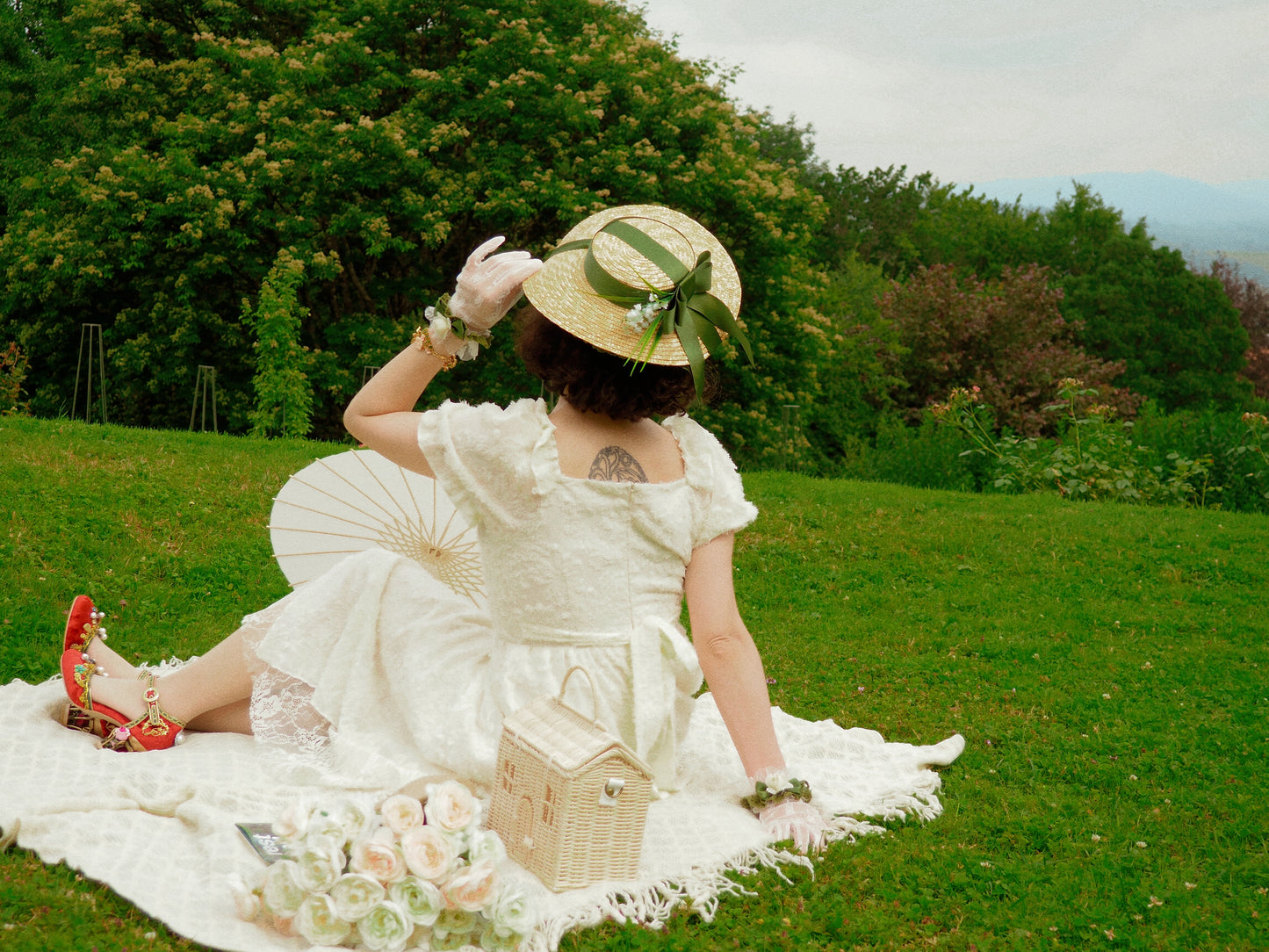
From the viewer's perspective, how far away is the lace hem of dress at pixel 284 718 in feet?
8.92

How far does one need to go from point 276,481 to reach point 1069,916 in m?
5.14

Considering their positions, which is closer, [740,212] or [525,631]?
[525,631]

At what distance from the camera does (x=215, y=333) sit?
1349 cm

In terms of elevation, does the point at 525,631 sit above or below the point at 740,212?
below

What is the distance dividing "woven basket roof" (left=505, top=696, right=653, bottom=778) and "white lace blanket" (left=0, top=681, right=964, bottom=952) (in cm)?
32

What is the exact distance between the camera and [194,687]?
2.98m

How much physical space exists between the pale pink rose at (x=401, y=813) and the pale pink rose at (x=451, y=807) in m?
0.02

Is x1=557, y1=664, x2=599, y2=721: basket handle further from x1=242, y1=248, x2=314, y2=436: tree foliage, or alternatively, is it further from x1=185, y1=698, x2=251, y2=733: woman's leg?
x1=242, y1=248, x2=314, y2=436: tree foliage

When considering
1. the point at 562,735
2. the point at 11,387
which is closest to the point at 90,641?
the point at 562,735

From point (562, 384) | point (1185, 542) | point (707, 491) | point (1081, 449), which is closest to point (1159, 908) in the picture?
point (707, 491)

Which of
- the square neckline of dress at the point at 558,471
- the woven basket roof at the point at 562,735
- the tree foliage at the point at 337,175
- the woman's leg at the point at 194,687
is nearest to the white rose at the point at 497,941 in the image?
the woven basket roof at the point at 562,735

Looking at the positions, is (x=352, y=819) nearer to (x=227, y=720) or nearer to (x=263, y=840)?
(x=263, y=840)

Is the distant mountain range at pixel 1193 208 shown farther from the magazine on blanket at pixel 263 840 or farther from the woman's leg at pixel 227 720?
the magazine on blanket at pixel 263 840

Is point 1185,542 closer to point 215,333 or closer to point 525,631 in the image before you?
point 525,631
